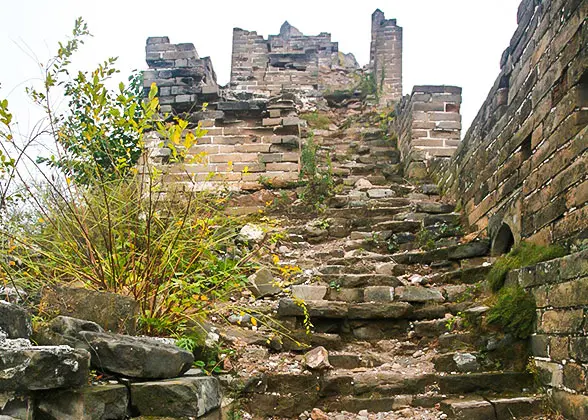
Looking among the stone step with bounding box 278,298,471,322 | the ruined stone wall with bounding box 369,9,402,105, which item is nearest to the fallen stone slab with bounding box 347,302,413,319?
the stone step with bounding box 278,298,471,322

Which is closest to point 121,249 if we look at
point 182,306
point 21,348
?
point 182,306

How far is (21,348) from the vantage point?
75.8 inches

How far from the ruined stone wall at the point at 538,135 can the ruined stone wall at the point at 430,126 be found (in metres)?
2.42

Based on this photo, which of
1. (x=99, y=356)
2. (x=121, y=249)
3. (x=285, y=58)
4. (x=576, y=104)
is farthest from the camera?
(x=285, y=58)

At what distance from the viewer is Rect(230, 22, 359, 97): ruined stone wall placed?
16.5 meters

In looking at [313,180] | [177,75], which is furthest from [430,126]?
[177,75]

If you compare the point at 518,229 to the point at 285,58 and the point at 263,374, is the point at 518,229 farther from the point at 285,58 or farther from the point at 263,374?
the point at 285,58

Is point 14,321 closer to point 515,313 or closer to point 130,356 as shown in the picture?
point 130,356

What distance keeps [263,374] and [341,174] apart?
18.6 ft

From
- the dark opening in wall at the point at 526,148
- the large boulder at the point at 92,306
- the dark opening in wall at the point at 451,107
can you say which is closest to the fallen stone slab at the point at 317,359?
the large boulder at the point at 92,306

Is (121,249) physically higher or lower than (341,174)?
lower

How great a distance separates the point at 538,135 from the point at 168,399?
10.8ft

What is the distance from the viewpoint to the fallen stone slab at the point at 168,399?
8.14 feet

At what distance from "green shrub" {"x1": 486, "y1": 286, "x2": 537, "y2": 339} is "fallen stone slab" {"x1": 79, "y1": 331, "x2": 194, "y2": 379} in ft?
7.42
